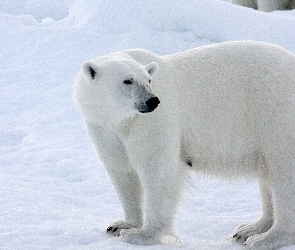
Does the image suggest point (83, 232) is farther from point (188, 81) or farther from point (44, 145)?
point (44, 145)

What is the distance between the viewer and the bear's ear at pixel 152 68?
326 cm

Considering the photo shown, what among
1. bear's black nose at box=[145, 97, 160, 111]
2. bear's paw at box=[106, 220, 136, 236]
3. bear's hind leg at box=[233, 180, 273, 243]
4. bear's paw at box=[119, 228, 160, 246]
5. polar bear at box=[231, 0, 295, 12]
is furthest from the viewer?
polar bear at box=[231, 0, 295, 12]

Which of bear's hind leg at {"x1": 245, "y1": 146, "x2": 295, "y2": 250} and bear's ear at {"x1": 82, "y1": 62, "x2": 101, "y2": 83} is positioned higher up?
bear's ear at {"x1": 82, "y1": 62, "x2": 101, "y2": 83}

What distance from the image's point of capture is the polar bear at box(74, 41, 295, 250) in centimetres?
324

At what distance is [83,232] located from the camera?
11.3 ft

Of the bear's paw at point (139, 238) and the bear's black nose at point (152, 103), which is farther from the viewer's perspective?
the bear's paw at point (139, 238)

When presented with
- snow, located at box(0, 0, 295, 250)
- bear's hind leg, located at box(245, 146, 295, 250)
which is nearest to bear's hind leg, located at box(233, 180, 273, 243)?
snow, located at box(0, 0, 295, 250)

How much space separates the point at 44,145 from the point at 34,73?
2.35 metres

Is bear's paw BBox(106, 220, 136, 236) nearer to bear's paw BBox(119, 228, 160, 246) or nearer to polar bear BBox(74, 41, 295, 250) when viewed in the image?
polar bear BBox(74, 41, 295, 250)

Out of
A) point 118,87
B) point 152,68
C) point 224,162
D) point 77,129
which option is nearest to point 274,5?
point 77,129

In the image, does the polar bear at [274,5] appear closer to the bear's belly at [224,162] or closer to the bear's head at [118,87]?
the bear's belly at [224,162]

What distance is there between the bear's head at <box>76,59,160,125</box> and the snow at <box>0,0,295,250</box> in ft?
2.42

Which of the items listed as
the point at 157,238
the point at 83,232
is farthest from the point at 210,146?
the point at 83,232

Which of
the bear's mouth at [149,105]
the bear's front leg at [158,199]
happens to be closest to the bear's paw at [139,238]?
the bear's front leg at [158,199]
